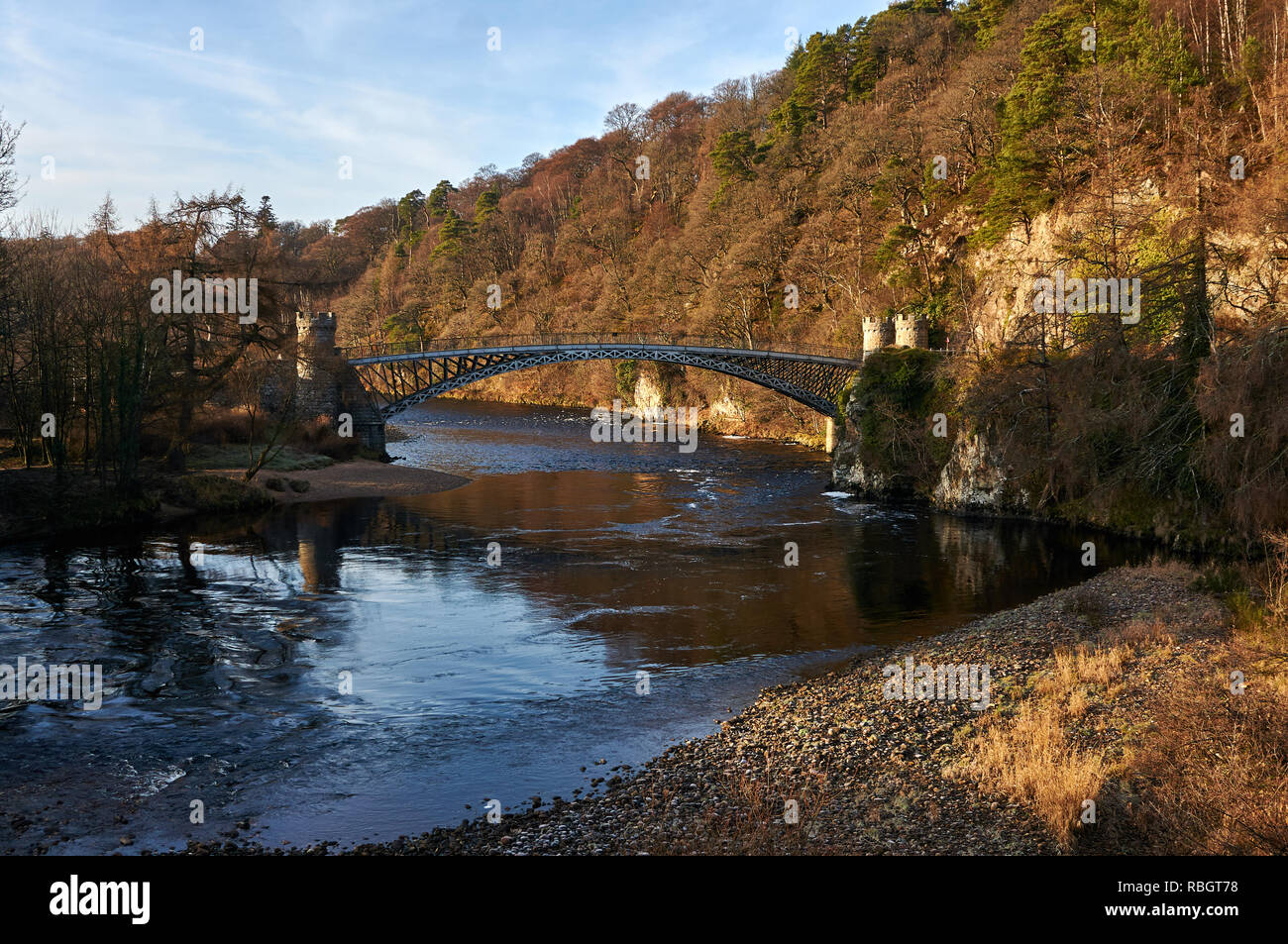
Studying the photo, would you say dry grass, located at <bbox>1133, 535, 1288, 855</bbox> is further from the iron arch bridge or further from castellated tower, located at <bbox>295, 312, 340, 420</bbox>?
castellated tower, located at <bbox>295, 312, 340, 420</bbox>

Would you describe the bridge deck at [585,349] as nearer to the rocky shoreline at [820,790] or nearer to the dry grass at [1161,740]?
the rocky shoreline at [820,790]

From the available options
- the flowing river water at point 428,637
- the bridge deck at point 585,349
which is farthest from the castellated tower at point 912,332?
the flowing river water at point 428,637

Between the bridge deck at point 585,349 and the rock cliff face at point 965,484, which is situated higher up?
the bridge deck at point 585,349

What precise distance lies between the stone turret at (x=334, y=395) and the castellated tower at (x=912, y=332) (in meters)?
31.6

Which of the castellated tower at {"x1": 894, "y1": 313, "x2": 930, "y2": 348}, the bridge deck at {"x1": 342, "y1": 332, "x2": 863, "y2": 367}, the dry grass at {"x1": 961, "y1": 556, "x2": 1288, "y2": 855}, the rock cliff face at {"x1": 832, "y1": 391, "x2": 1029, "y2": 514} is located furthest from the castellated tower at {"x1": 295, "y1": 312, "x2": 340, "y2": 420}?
the dry grass at {"x1": 961, "y1": 556, "x2": 1288, "y2": 855}

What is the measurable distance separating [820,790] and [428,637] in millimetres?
12699

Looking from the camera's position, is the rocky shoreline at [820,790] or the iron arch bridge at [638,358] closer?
the rocky shoreline at [820,790]

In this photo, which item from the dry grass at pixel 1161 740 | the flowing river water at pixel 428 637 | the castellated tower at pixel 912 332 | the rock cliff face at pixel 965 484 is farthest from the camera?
the castellated tower at pixel 912 332

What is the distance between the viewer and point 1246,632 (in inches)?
678

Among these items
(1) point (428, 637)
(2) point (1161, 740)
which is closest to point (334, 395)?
(1) point (428, 637)

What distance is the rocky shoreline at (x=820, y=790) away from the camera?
1054 cm

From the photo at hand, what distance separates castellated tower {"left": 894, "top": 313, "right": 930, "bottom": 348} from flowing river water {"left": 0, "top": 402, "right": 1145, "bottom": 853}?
1020 cm

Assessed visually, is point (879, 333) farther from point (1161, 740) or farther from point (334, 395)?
point (1161, 740)

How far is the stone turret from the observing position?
54.0 m
